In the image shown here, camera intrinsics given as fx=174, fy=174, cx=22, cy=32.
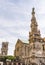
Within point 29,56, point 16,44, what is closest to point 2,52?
point 16,44

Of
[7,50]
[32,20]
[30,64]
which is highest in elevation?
[32,20]

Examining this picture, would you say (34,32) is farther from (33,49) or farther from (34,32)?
(33,49)

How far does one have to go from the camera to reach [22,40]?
68750 millimetres

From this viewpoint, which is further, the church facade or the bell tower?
the bell tower

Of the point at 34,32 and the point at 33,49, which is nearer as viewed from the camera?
the point at 33,49

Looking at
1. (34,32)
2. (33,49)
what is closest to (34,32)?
(34,32)

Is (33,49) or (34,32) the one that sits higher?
(34,32)

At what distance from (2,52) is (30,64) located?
71.4 ft

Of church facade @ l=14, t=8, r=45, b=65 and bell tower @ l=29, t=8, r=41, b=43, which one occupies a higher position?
bell tower @ l=29, t=8, r=41, b=43

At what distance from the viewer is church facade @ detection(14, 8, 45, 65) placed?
58944 millimetres

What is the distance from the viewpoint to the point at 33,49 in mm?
61281

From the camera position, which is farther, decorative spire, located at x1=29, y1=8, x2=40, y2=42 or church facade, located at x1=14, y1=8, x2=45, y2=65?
decorative spire, located at x1=29, y1=8, x2=40, y2=42

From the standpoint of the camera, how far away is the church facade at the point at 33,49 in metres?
58.9

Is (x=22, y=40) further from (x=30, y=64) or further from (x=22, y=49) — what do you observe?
(x=30, y=64)
